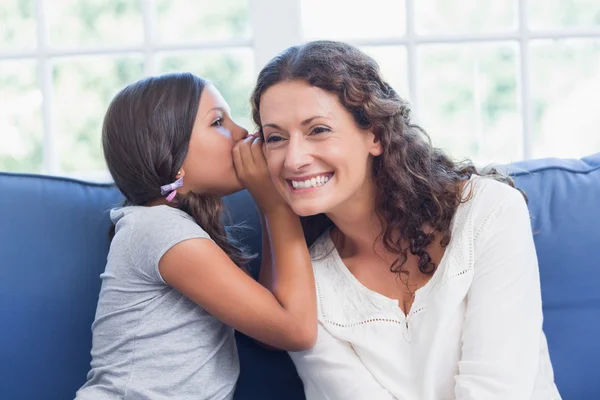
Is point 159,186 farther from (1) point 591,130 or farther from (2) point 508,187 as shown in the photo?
(1) point 591,130

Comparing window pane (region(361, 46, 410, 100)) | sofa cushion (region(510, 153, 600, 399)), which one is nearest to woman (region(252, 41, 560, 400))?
sofa cushion (region(510, 153, 600, 399))

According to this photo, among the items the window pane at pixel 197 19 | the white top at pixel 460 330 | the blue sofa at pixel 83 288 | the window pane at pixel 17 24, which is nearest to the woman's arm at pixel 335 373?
the white top at pixel 460 330

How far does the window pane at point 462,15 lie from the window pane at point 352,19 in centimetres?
10

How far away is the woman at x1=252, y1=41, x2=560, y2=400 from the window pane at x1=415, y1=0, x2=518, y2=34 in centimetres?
103

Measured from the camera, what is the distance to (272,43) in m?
2.48

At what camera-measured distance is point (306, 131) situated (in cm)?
166

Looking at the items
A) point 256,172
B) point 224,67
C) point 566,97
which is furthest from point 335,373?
point 566,97

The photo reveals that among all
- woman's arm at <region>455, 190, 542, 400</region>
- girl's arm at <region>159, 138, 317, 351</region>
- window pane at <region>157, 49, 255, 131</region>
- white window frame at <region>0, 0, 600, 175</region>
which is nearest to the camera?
woman's arm at <region>455, 190, 542, 400</region>

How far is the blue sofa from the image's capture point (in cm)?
181

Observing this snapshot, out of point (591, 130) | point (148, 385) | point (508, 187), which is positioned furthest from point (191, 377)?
point (591, 130)

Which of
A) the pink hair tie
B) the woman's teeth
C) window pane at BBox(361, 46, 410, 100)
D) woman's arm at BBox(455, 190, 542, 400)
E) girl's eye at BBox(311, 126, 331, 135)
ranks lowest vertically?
woman's arm at BBox(455, 190, 542, 400)

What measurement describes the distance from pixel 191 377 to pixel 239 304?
0.68 feet

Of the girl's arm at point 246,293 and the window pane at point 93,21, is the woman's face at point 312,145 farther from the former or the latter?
the window pane at point 93,21

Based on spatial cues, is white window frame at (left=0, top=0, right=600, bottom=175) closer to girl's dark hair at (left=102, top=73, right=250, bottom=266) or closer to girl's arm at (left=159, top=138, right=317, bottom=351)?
girl's dark hair at (left=102, top=73, right=250, bottom=266)
